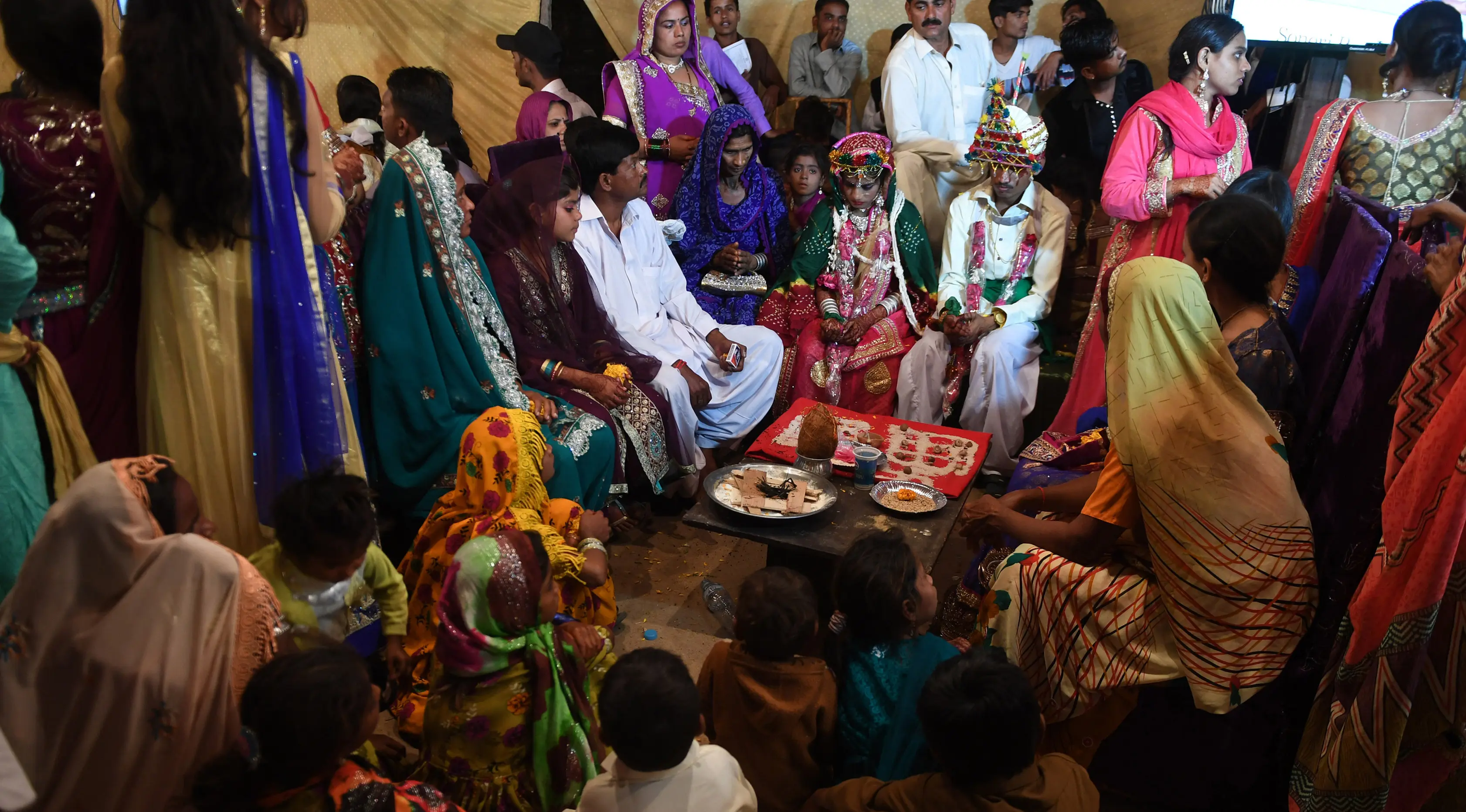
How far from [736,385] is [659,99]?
205cm

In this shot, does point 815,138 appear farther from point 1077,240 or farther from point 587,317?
point 587,317

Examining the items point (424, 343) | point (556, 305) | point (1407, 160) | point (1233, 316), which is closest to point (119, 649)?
point (424, 343)

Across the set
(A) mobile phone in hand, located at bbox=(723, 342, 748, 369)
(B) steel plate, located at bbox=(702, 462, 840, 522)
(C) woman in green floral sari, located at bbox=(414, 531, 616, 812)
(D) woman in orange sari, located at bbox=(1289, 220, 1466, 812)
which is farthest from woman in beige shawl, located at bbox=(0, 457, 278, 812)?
(A) mobile phone in hand, located at bbox=(723, 342, 748, 369)

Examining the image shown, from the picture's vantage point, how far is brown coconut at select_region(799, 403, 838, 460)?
10.2 ft

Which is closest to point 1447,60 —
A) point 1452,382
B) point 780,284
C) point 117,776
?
point 1452,382

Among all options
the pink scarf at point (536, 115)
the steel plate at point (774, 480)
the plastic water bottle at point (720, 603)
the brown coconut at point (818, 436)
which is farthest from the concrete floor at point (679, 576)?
the pink scarf at point (536, 115)

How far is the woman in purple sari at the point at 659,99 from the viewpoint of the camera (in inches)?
214

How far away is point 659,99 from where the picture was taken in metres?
5.50

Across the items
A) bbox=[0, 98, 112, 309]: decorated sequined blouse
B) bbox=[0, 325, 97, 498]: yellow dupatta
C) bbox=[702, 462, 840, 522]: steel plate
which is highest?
bbox=[0, 98, 112, 309]: decorated sequined blouse

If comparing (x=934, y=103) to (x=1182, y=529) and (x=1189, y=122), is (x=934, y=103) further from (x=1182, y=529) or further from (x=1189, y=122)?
(x=1182, y=529)

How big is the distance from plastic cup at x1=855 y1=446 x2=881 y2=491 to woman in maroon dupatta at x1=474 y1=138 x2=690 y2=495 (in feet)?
3.59

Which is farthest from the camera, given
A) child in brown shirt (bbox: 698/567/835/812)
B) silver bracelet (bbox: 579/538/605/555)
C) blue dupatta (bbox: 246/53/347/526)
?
silver bracelet (bbox: 579/538/605/555)

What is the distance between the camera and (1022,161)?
4688mm

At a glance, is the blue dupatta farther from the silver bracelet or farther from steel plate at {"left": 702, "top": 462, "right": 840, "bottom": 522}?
steel plate at {"left": 702, "top": 462, "right": 840, "bottom": 522}
